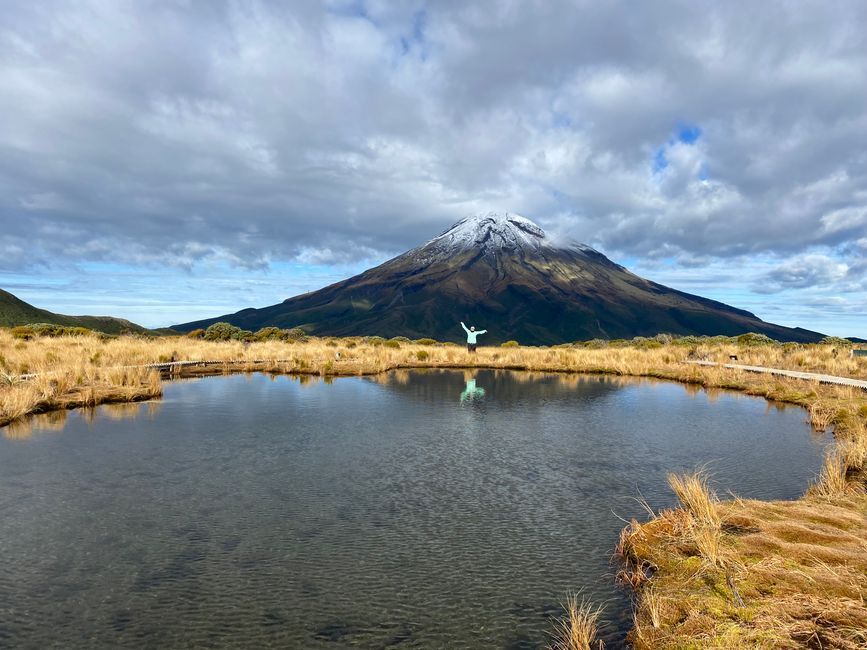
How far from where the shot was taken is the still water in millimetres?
6633

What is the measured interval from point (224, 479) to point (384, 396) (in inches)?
537

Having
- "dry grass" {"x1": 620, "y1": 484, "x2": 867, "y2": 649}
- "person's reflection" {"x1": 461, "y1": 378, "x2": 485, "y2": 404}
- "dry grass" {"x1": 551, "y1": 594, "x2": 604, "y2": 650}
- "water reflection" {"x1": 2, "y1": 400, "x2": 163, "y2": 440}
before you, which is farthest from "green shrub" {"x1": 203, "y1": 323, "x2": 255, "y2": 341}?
"dry grass" {"x1": 551, "y1": 594, "x2": 604, "y2": 650}

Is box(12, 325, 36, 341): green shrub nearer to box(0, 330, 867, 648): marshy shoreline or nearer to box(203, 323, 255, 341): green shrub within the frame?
box(203, 323, 255, 341): green shrub

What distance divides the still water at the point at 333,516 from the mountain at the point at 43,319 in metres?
110

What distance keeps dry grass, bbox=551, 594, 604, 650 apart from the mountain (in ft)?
398

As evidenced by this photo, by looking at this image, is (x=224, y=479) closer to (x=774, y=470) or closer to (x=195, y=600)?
(x=195, y=600)

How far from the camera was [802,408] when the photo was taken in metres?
22.7

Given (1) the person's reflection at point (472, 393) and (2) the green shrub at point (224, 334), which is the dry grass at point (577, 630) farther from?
(2) the green shrub at point (224, 334)

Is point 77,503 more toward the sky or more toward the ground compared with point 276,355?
more toward the ground

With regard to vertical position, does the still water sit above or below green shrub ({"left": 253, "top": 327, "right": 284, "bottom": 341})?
below

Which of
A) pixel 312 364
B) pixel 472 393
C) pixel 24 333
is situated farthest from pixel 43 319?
pixel 472 393

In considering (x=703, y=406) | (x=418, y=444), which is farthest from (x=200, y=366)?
(x=703, y=406)

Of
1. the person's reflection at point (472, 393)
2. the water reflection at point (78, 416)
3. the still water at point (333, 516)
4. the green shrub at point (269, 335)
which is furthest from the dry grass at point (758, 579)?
the green shrub at point (269, 335)

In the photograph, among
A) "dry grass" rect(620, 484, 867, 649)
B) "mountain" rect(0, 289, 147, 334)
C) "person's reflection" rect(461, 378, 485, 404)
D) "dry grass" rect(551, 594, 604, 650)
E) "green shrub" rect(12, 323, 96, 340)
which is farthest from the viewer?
"mountain" rect(0, 289, 147, 334)
